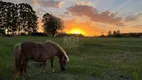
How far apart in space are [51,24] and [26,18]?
1273 centimetres

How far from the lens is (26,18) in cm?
7544

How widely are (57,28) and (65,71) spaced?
75.7m

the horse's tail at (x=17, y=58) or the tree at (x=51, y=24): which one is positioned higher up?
the tree at (x=51, y=24)

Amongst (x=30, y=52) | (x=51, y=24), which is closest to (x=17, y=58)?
(x=30, y=52)

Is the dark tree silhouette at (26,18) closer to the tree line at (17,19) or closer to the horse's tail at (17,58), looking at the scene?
the tree line at (17,19)

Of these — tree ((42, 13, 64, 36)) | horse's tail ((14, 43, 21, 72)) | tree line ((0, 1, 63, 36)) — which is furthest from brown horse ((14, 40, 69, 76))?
tree ((42, 13, 64, 36))

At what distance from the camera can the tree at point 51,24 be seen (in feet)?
279

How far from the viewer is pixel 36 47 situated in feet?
33.9

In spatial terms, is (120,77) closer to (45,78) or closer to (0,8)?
(45,78)

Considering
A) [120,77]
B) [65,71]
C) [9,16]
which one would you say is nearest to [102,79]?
[120,77]

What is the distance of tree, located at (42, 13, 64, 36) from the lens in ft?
279

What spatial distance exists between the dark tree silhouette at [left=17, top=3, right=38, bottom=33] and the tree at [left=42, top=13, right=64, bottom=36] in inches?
343

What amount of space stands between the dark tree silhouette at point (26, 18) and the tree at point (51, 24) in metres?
8.70

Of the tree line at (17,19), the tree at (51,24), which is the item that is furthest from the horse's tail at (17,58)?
the tree at (51,24)
